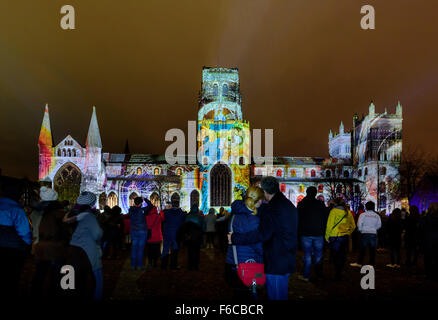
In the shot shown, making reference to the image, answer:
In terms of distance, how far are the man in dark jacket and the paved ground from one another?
3205 millimetres

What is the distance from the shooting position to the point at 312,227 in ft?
33.8

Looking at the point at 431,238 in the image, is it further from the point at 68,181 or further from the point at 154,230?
the point at 68,181

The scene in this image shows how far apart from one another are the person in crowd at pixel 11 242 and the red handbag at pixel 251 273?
361 centimetres

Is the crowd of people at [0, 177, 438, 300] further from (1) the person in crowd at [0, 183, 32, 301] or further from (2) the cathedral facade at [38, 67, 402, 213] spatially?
(2) the cathedral facade at [38, 67, 402, 213]

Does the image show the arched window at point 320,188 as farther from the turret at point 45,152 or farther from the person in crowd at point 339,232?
the person in crowd at point 339,232

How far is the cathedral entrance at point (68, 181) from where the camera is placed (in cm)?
6257

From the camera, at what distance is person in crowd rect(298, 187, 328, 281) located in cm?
1026

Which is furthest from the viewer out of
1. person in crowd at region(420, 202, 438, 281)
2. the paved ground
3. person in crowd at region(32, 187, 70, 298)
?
person in crowd at region(420, 202, 438, 281)

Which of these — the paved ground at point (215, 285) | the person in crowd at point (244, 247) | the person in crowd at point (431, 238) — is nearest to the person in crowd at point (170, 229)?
the paved ground at point (215, 285)

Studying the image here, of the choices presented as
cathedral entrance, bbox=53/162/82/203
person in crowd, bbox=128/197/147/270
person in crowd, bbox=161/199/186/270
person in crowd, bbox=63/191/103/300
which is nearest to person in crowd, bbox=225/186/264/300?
person in crowd, bbox=63/191/103/300

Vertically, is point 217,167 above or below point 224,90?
below

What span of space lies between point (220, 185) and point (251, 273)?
5870 centimetres

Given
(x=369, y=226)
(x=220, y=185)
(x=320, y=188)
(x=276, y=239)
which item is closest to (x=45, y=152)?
(x=220, y=185)
